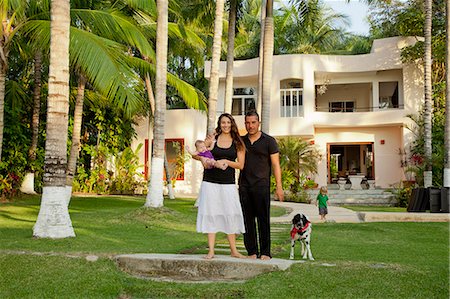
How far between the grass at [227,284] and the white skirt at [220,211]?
79 cm

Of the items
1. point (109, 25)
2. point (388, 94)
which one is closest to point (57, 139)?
point (109, 25)

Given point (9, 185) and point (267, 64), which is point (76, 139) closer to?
point (9, 185)

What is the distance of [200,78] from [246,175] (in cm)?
2701

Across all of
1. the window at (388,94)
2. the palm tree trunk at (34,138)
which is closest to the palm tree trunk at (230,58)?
the palm tree trunk at (34,138)

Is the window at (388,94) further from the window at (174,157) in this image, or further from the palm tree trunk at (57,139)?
the palm tree trunk at (57,139)

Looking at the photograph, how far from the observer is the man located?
573 centimetres

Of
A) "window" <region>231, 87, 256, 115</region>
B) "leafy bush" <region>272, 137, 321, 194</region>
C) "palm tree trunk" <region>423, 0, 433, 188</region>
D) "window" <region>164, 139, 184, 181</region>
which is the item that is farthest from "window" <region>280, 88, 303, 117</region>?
"palm tree trunk" <region>423, 0, 433, 188</region>

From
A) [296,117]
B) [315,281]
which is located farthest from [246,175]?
[296,117]

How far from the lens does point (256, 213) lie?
580 centimetres

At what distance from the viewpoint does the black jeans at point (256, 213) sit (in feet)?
18.8

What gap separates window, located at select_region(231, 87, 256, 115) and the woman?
832 inches

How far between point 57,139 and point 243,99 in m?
19.5

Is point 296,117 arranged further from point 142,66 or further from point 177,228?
point 177,228

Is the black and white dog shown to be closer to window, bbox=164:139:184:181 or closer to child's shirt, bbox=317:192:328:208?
child's shirt, bbox=317:192:328:208
